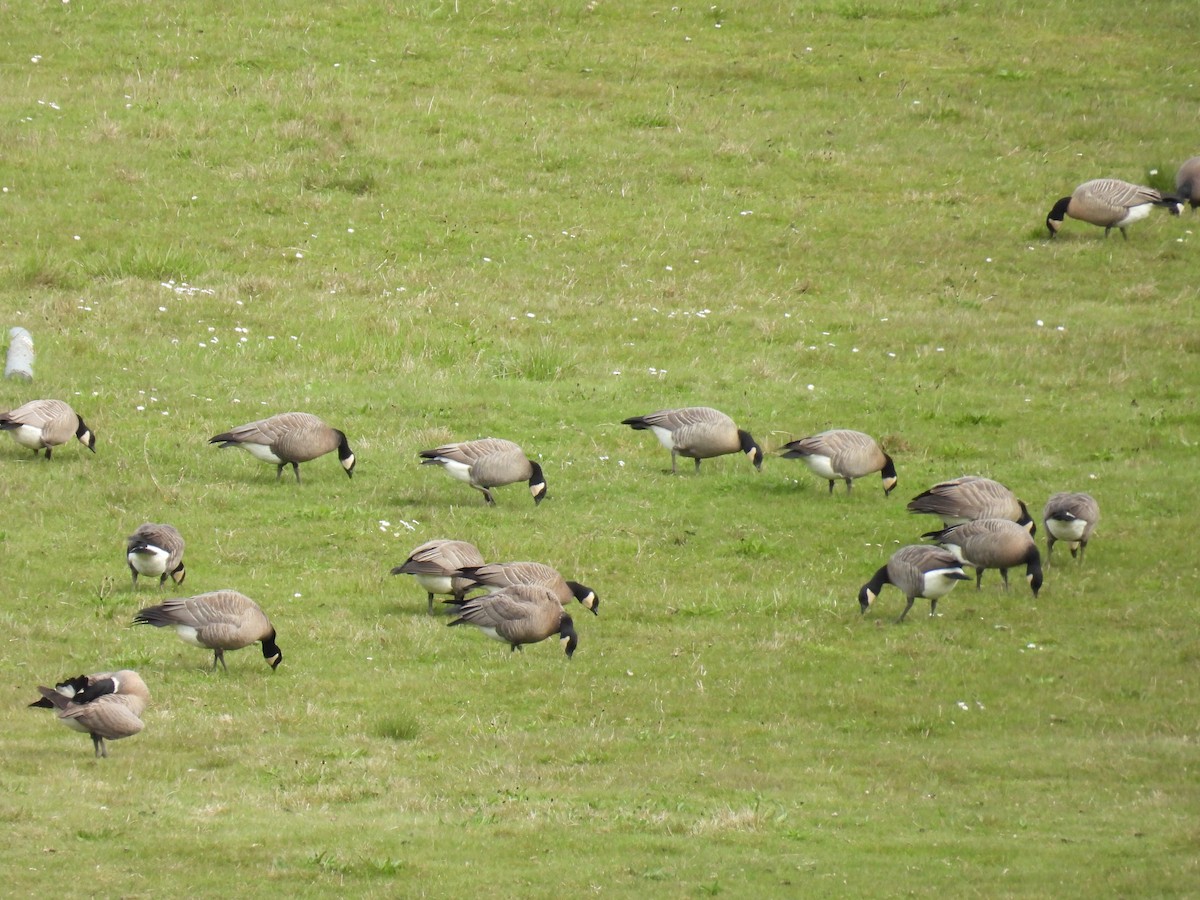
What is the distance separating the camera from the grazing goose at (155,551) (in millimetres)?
15898

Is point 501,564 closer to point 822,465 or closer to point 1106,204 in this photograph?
point 822,465

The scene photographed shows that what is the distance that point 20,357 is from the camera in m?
22.5

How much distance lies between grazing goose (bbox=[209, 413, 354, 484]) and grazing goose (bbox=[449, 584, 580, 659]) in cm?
517

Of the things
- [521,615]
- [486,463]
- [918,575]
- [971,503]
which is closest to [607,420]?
[486,463]

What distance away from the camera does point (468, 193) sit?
31375 millimetres

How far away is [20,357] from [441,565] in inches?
379

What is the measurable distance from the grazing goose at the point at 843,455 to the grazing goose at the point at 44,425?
886 cm

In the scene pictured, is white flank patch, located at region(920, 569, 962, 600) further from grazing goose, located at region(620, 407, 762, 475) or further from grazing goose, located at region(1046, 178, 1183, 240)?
grazing goose, located at region(1046, 178, 1183, 240)

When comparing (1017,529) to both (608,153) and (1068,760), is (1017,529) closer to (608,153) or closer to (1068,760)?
(1068,760)

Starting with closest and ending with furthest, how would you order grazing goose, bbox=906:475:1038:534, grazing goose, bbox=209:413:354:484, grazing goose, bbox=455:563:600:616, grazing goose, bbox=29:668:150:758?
grazing goose, bbox=29:668:150:758, grazing goose, bbox=455:563:600:616, grazing goose, bbox=906:475:1038:534, grazing goose, bbox=209:413:354:484

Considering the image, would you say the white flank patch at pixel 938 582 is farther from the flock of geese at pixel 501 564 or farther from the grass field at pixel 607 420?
the grass field at pixel 607 420

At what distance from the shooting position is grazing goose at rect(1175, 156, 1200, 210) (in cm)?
3155

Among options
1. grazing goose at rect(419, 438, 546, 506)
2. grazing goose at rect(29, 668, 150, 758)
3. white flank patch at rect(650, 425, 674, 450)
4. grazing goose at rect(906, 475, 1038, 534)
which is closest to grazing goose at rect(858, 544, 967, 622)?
grazing goose at rect(906, 475, 1038, 534)

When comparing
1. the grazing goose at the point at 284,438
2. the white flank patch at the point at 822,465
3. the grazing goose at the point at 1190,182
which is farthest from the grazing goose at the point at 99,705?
the grazing goose at the point at 1190,182
